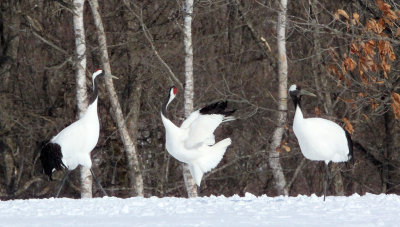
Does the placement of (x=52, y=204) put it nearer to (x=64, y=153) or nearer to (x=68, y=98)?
(x=64, y=153)

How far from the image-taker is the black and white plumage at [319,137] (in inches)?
528

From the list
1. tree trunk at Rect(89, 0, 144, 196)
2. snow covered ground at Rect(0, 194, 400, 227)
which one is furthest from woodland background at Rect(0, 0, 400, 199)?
snow covered ground at Rect(0, 194, 400, 227)

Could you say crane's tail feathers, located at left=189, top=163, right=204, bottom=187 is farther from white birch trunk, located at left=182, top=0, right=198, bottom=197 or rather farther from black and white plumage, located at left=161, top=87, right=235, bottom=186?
white birch trunk, located at left=182, top=0, right=198, bottom=197

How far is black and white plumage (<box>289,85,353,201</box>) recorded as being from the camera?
1342 cm

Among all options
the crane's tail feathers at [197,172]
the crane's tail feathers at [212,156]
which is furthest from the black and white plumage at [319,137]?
the crane's tail feathers at [197,172]

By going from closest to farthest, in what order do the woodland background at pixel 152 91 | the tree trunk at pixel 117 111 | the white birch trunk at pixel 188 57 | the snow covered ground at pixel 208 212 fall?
the snow covered ground at pixel 208 212, the white birch trunk at pixel 188 57, the tree trunk at pixel 117 111, the woodland background at pixel 152 91

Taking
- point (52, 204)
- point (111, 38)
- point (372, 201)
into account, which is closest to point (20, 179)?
point (111, 38)

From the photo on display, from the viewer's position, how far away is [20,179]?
2289cm

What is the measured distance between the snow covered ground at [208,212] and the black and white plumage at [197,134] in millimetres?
1746

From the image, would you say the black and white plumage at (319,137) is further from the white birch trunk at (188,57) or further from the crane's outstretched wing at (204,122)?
the white birch trunk at (188,57)

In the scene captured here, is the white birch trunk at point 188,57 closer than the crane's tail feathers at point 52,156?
No

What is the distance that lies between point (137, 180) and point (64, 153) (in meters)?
4.92

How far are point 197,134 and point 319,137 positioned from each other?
Answer: 199 centimetres

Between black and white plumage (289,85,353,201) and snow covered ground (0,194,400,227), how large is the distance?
0.94 meters
